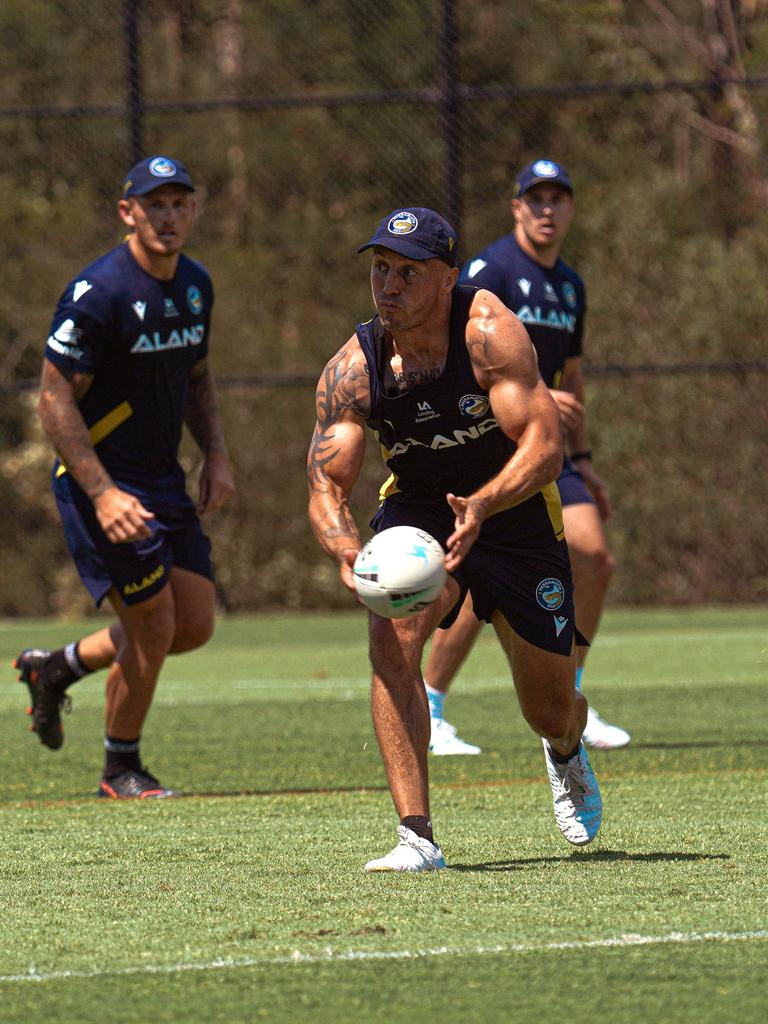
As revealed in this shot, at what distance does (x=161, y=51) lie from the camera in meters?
29.5

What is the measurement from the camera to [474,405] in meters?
6.00

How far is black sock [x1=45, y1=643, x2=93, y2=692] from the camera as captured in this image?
864 cm

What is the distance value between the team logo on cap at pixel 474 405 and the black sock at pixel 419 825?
120 cm

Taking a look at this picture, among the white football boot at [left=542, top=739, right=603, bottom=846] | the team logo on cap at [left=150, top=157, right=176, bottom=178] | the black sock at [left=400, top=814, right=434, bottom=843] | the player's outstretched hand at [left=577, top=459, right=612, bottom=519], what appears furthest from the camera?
the player's outstretched hand at [left=577, top=459, right=612, bottom=519]

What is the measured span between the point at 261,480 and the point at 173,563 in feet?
51.5

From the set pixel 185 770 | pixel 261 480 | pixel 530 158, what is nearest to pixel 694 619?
pixel 261 480

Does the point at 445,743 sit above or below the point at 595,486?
below

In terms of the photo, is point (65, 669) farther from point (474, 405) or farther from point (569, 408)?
point (474, 405)

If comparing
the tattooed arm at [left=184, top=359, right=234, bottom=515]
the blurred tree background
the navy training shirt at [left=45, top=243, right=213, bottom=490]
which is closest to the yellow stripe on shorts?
the navy training shirt at [left=45, top=243, right=213, bottom=490]

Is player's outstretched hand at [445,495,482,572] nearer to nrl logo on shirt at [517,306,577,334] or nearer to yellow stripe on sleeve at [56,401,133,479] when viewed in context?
yellow stripe on sleeve at [56,401,133,479]

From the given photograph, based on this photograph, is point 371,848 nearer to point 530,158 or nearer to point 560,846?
point 560,846

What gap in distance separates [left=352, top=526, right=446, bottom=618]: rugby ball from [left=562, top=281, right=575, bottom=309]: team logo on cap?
412 cm

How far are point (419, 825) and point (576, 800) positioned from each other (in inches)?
23.9

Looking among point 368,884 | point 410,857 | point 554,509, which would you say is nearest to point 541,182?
point 554,509
